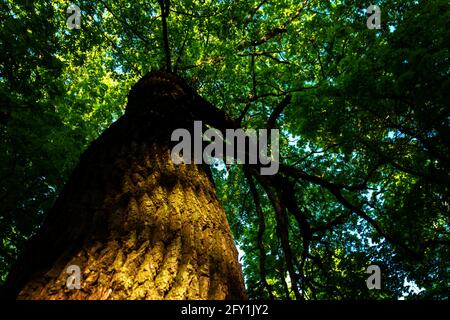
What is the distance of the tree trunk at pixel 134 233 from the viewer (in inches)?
48.7

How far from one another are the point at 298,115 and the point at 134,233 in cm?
481

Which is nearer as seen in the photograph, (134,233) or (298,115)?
(134,233)

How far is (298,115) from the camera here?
5.70m

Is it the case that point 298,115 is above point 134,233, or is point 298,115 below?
above

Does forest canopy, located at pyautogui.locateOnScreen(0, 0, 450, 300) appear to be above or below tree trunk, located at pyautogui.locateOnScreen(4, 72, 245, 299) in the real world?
above

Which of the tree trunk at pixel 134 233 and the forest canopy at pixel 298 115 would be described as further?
the forest canopy at pixel 298 115

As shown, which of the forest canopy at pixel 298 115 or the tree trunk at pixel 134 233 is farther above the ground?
the forest canopy at pixel 298 115

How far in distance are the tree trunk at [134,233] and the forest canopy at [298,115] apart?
144cm

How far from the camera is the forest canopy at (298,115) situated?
13.9ft

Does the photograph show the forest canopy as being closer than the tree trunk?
No

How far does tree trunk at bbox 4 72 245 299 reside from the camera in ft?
4.06

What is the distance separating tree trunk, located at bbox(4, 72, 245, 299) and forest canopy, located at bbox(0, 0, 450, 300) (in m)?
1.44
